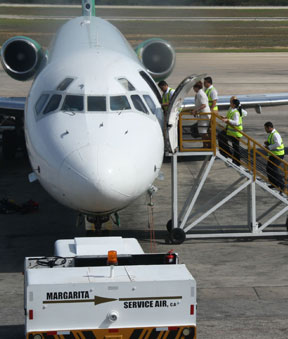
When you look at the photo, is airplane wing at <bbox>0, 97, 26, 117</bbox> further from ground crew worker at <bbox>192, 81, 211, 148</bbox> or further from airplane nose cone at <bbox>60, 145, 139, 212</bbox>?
airplane nose cone at <bbox>60, 145, 139, 212</bbox>

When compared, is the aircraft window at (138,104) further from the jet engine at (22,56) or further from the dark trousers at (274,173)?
the jet engine at (22,56)

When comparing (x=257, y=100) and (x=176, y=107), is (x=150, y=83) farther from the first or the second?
(x=257, y=100)

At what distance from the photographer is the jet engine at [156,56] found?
2738 cm

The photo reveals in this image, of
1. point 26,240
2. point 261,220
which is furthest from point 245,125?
point 26,240

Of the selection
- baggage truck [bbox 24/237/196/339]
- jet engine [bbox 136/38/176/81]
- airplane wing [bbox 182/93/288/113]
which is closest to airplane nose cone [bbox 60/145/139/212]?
baggage truck [bbox 24/237/196/339]

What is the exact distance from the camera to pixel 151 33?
75.9 metres

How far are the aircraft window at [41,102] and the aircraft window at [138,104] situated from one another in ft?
5.54

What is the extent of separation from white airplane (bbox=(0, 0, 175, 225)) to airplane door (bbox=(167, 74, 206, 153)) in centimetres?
25

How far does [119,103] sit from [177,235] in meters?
3.16

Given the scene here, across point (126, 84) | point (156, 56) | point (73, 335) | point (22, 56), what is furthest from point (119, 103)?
point (156, 56)

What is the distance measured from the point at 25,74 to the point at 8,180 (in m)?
3.61

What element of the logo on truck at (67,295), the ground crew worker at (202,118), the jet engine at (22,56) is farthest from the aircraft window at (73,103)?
the jet engine at (22,56)

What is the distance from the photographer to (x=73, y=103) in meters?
A: 16.1

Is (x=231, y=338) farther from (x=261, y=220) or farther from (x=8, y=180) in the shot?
(x=8, y=180)
